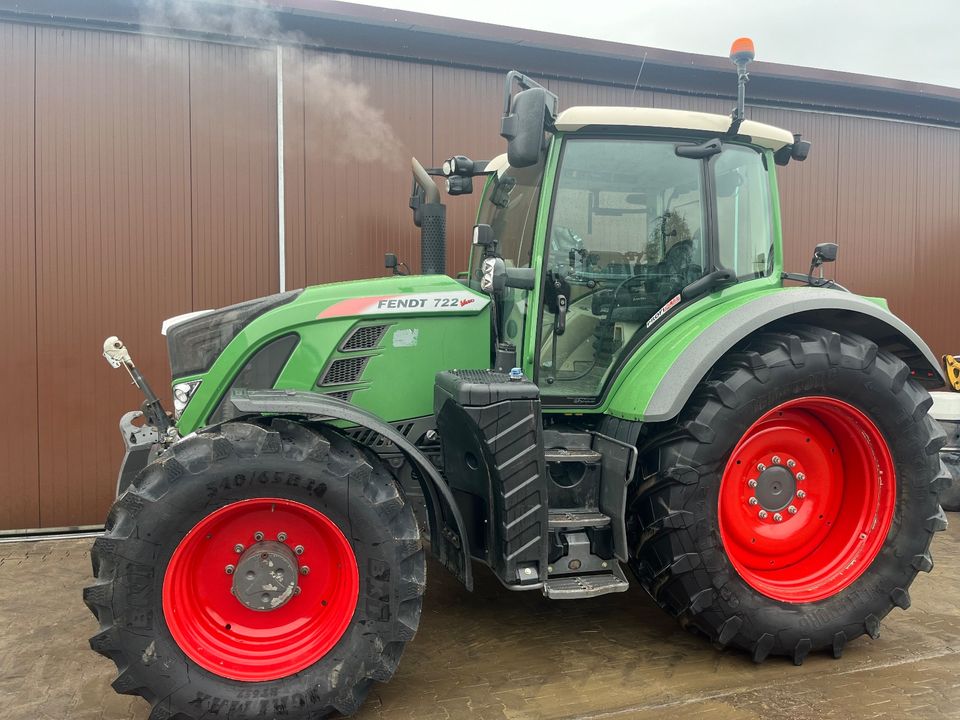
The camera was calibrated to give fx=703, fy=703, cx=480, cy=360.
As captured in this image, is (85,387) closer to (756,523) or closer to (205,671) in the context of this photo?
(205,671)

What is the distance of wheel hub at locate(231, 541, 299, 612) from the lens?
8.97 ft

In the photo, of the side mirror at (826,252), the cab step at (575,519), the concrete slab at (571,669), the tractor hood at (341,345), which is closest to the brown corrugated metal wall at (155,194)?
the concrete slab at (571,669)


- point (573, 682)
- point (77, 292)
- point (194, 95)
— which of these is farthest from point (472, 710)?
point (194, 95)

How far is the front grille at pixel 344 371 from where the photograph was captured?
324 cm

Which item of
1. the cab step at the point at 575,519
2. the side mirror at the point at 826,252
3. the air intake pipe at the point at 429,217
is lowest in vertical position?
the cab step at the point at 575,519

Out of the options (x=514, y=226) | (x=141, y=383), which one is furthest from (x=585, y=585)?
(x=141, y=383)

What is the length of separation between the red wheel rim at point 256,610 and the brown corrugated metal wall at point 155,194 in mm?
3102

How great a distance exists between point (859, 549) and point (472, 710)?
6.58 feet

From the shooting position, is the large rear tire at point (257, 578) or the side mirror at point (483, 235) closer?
the large rear tire at point (257, 578)

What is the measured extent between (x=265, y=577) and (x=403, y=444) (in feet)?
2.43

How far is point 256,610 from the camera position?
2766 mm

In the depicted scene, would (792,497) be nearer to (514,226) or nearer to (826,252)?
(826,252)

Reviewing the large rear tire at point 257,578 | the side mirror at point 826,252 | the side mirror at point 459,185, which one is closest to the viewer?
the large rear tire at point 257,578

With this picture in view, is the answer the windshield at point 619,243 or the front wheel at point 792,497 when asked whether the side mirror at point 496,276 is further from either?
Result: the front wheel at point 792,497
